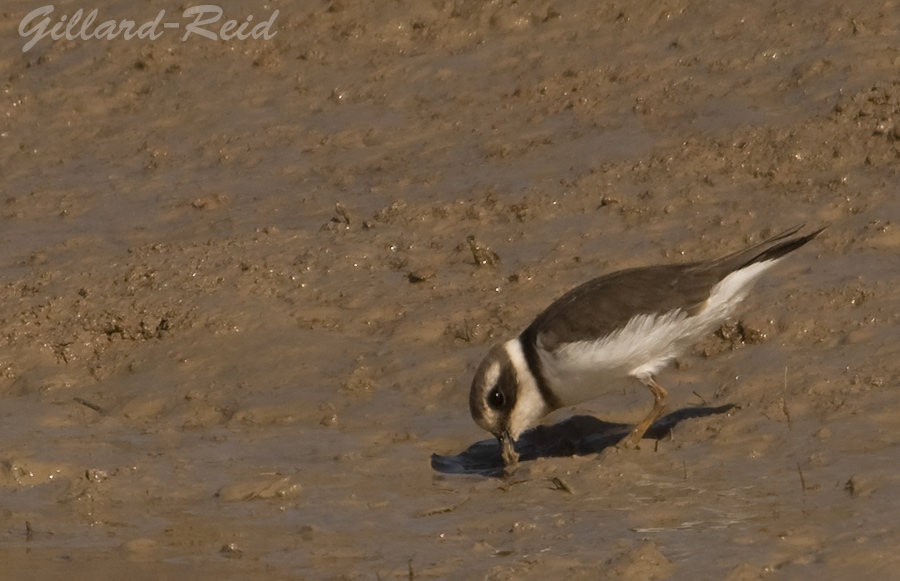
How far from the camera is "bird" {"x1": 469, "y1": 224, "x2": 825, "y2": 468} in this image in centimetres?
836

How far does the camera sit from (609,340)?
27.3ft

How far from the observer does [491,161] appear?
1253 cm

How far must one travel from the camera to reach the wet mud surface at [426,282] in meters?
7.39

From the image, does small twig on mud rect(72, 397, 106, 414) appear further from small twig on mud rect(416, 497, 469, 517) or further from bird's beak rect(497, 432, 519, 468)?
small twig on mud rect(416, 497, 469, 517)

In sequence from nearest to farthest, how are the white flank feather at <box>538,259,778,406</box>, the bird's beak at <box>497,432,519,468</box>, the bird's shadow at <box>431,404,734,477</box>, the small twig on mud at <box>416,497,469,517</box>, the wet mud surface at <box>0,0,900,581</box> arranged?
the wet mud surface at <box>0,0,900,581</box>, the small twig on mud at <box>416,497,469,517</box>, the white flank feather at <box>538,259,778,406</box>, the bird's beak at <box>497,432,519,468</box>, the bird's shadow at <box>431,404,734,477</box>

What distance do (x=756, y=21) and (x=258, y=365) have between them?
5979 mm

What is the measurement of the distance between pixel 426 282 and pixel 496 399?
246 cm

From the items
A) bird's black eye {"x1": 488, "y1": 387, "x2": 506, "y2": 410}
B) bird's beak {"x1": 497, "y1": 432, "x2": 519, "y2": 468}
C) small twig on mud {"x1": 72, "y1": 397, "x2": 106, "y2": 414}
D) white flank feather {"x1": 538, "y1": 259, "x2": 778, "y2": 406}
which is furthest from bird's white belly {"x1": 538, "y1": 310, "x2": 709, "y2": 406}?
small twig on mud {"x1": 72, "y1": 397, "x2": 106, "y2": 414}

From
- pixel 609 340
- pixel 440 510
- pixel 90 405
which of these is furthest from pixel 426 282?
pixel 440 510

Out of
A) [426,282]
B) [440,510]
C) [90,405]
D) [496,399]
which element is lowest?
[440,510]

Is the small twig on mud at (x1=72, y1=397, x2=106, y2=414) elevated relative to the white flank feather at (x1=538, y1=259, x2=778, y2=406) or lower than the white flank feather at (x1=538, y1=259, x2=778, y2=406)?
elevated

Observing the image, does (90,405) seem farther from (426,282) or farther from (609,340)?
(609,340)

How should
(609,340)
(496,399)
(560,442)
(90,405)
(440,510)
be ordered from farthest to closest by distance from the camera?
1. (90,405)
2. (560,442)
3. (496,399)
4. (609,340)
5. (440,510)

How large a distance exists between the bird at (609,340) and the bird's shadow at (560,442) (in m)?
0.18
